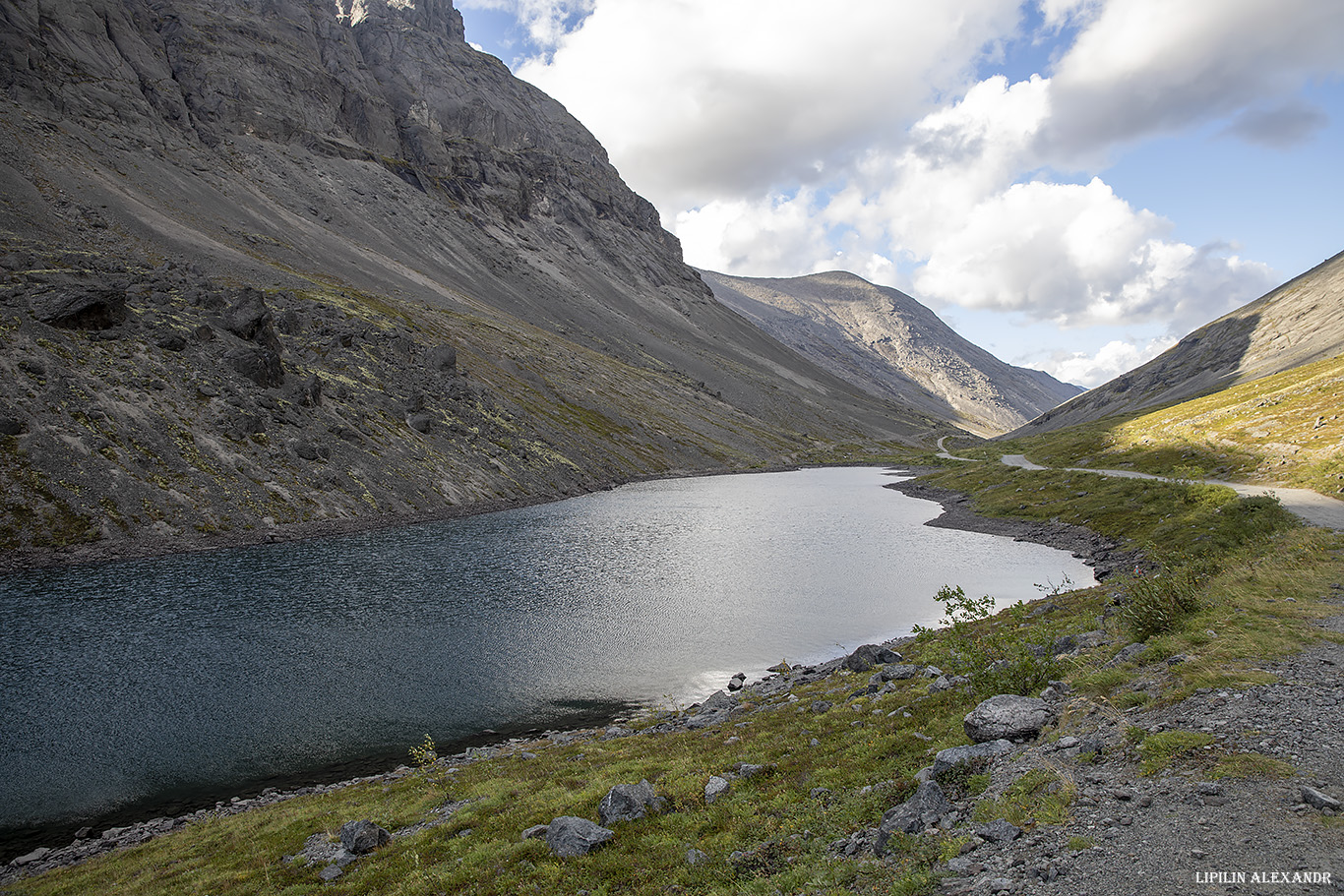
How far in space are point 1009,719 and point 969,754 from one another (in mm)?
1602

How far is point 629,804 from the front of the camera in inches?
587

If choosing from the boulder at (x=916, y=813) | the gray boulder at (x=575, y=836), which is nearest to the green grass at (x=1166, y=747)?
the boulder at (x=916, y=813)

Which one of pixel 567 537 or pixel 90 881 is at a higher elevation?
pixel 567 537

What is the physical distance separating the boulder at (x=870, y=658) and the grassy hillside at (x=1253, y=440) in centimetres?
3407

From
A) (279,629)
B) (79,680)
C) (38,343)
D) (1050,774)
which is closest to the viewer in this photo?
(1050,774)

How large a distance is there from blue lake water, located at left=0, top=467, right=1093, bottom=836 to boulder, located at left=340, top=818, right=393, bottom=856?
912 cm

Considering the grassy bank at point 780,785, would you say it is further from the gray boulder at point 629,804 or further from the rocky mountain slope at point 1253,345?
the rocky mountain slope at point 1253,345

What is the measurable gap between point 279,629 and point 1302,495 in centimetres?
6420

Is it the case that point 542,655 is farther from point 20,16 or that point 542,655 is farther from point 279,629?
point 20,16

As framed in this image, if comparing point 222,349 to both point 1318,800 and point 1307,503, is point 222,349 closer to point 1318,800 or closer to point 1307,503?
point 1318,800

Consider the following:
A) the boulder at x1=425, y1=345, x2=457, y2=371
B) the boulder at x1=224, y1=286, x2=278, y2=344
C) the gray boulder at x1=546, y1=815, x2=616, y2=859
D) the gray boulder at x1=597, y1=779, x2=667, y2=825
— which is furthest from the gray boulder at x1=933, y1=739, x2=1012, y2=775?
the boulder at x1=425, y1=345, x2=457, y2=371

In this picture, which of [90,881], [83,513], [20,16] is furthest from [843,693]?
[20,16]

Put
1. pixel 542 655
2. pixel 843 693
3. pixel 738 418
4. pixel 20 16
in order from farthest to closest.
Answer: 1. pixel 738 418
2. pixel 20 16
3. pixel 542 655
4. pixel 843 693

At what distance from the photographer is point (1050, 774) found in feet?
35.8
